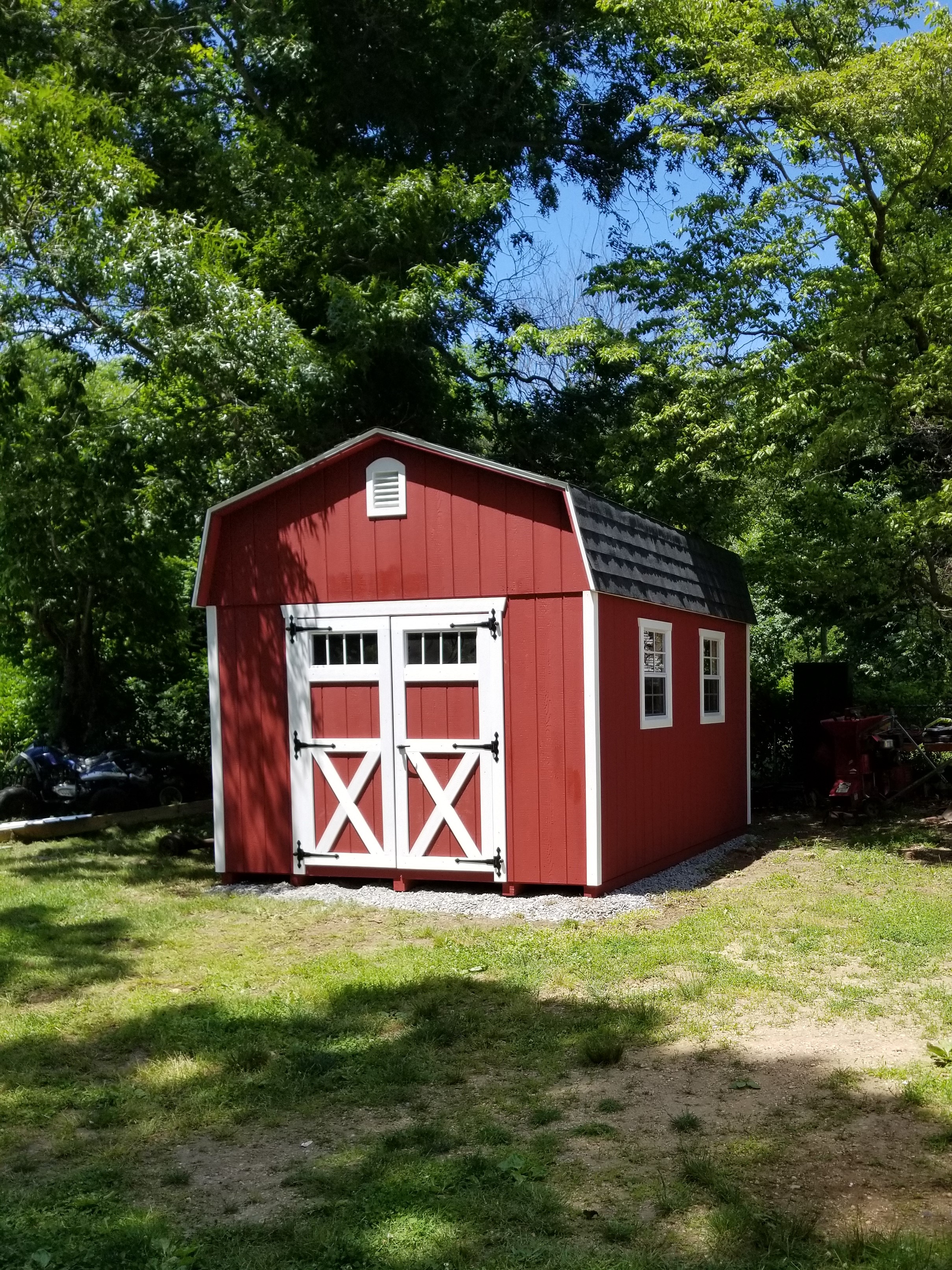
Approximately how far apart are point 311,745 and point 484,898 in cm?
199

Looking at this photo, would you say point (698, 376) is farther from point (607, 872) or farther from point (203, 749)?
point (203, 749)

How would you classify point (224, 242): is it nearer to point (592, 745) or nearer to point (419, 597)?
point (419, 597)

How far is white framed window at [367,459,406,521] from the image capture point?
31.6ft

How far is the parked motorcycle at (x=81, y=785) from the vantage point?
14133 millimetres

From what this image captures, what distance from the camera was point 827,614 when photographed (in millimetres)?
18172

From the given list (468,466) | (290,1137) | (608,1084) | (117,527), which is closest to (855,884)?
(468,466)

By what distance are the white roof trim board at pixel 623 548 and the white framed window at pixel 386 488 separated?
215 mm

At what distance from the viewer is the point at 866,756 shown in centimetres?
1399

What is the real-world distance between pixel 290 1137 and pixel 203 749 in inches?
528

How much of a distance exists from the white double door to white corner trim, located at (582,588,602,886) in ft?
2.29

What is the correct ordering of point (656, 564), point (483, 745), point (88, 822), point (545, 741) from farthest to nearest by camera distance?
1. point (88, 822)
2. point (656, 564)
3. point (483, 745)
4. point (545, 741)

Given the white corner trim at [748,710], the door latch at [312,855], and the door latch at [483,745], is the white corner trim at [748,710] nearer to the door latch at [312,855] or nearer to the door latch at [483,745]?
the door latch at [483,745]

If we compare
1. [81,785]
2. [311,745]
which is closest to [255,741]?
[311,745]

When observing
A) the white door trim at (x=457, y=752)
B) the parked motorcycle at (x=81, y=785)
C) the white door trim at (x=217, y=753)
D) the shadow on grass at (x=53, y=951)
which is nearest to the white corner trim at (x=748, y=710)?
the white door trim at (x=457, y=752)
